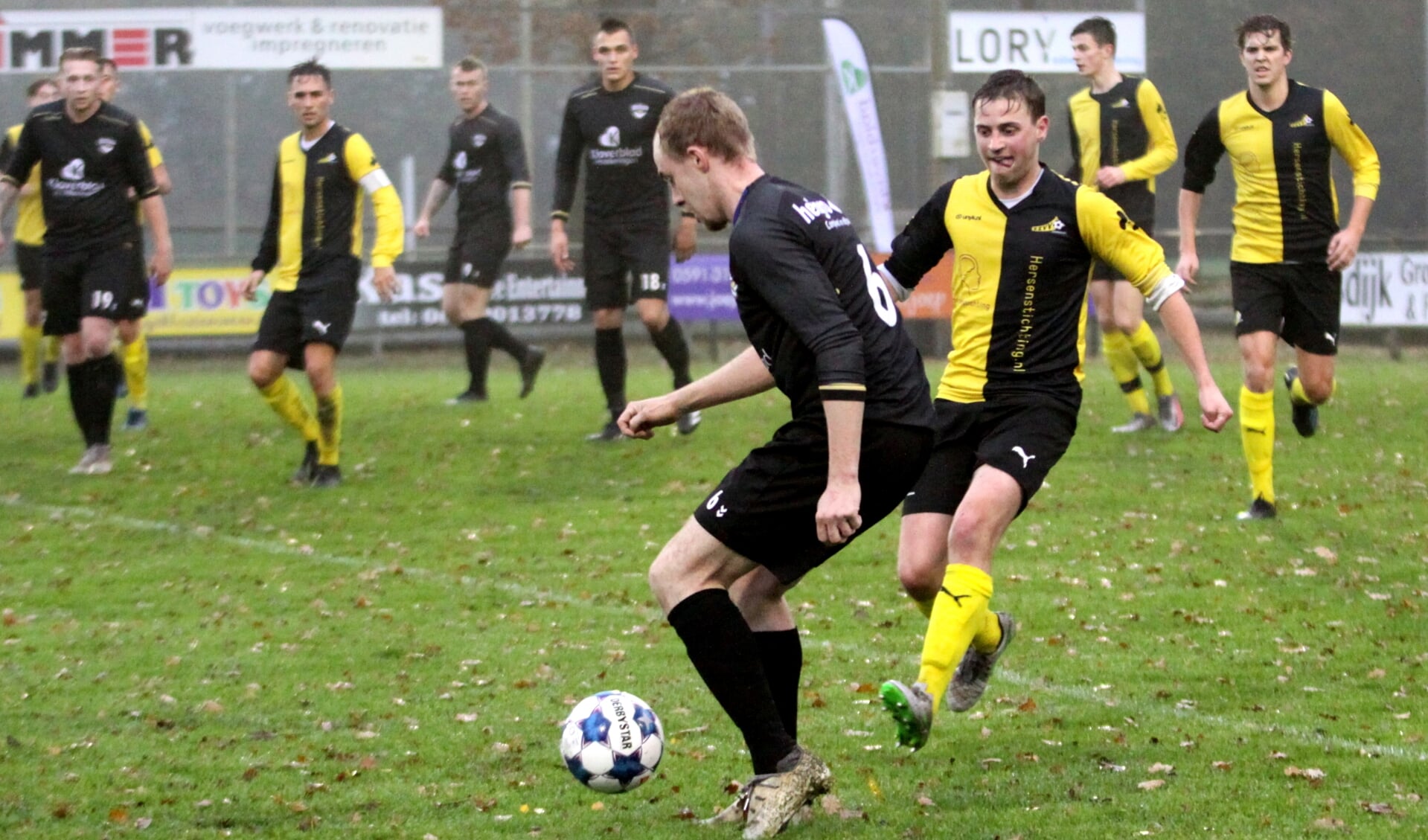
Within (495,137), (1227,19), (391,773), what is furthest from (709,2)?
(391,773)

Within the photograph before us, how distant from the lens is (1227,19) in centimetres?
2358

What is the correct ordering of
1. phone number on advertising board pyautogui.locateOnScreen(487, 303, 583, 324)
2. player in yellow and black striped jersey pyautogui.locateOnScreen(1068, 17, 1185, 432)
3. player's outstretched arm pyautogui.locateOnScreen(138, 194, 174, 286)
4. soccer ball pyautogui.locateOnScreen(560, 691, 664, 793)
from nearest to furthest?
soccer ball pyautogui.locateOnScreen(560, 691, 664, 793), player's outstretched arm pyautogui.locateOnScreen(138, 194, 174, 286), player in yellow and black striped jersey pyautogui.locateOnScreen(1068, 17, 1185, 432), phone number on advertising board pyautogui.locateOnScreen(487, 303, 583, 324)

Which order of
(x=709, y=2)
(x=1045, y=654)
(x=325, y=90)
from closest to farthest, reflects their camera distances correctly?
(x=1045, y=654)
(x=325, y=90)
(x=709, y=2)

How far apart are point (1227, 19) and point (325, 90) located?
1667 cm

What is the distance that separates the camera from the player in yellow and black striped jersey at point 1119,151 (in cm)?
1091

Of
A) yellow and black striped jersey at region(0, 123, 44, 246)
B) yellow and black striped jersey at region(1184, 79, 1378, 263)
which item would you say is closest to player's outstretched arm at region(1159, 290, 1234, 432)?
yellow and black striped jersey at region(1184, 79, 1378, 263)

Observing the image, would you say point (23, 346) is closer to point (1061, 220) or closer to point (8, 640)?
point (8, 640)

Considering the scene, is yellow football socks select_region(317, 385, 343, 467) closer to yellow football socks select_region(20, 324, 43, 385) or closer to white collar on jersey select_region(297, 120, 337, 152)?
white collar on jersey select_region(297, 120, 337, 152)

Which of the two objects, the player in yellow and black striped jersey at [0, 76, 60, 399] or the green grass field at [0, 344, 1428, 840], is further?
the player in yellow and black striped jersey at [0, 76, 60, 399]

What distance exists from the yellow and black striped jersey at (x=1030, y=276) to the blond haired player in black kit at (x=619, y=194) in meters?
5.55

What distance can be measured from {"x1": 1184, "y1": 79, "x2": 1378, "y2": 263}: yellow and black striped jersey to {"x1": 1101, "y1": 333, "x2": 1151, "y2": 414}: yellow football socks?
2420 mm

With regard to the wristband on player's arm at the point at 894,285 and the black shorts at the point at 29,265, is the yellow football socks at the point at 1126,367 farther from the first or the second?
the black shorts at the point at 29,265

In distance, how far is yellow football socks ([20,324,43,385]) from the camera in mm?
15078

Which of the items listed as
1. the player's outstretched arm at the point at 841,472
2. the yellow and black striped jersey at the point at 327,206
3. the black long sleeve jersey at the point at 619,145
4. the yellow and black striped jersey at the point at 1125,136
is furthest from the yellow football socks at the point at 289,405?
the player's outstretched arm at the point at 841,472
